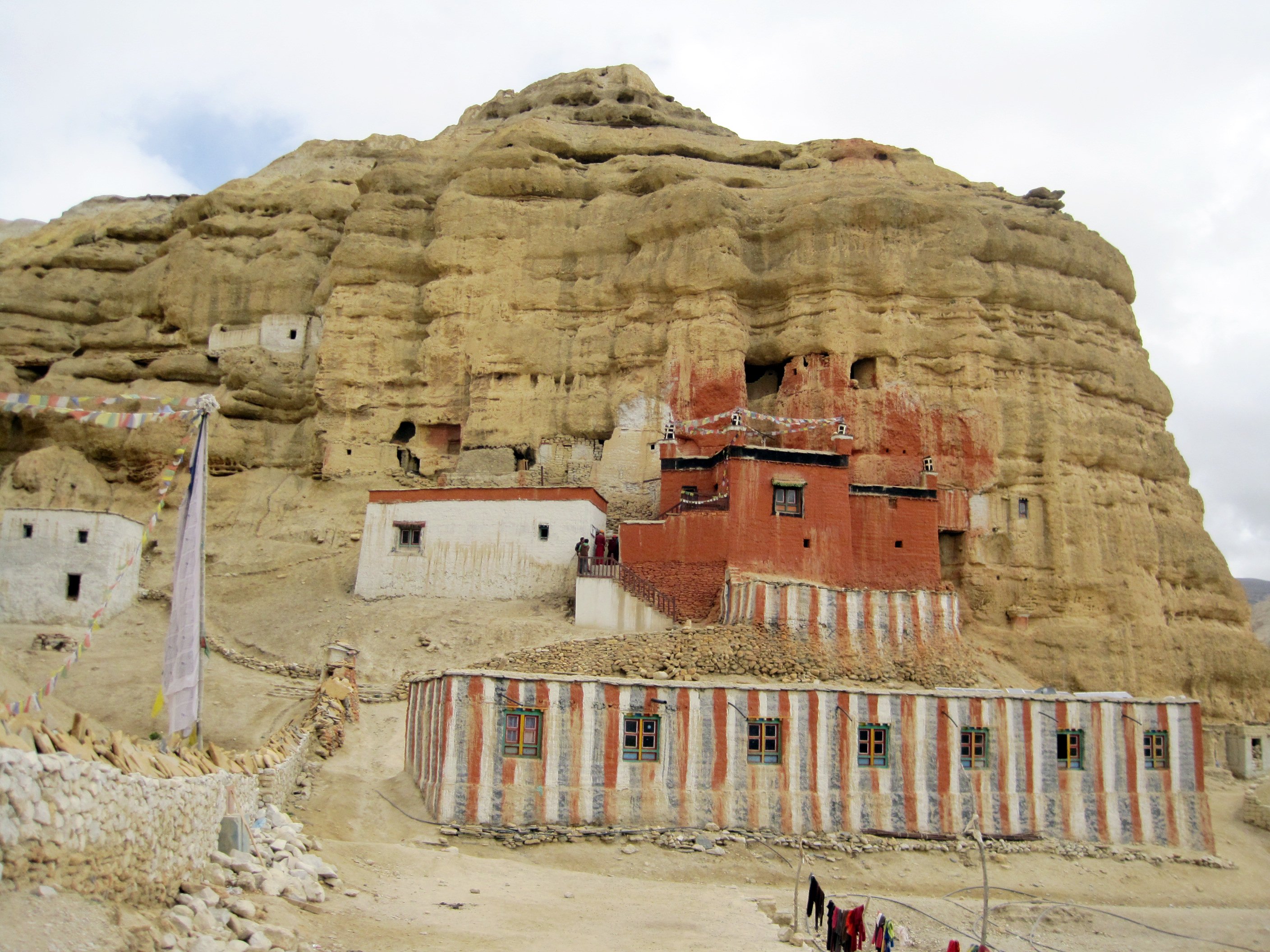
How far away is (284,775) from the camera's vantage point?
20.4 metres

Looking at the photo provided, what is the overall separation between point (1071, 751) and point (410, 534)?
796 inches

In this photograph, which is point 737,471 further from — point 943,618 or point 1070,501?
point 1070,501

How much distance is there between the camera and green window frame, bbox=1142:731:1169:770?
25297 millimetres

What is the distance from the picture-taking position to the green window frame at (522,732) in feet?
72.2

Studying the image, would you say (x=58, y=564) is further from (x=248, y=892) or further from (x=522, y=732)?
(x=248, y=892)

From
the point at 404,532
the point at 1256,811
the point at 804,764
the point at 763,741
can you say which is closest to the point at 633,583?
the point at 404,532

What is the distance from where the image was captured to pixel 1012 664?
1425 inches

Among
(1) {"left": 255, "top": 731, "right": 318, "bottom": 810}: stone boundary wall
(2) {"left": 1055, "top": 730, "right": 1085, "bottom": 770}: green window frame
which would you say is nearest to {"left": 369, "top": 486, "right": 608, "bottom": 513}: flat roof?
(1) {"left": 255, "top": 731, "right": 318, "bottom": 810}: stone boundary wall

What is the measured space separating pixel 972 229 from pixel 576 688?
28.0m

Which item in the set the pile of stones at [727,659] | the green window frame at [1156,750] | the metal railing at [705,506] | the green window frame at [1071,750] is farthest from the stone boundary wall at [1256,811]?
the metal railing at [705,506]

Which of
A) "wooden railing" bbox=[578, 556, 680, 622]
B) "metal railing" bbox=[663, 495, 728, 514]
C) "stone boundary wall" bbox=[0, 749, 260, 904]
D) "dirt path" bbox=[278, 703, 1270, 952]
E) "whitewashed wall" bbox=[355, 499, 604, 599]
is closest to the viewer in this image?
"stone boundary wall" bbox=[0, 749, 260, 904]

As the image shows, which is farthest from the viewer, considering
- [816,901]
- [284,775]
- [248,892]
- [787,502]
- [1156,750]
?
[787,502]

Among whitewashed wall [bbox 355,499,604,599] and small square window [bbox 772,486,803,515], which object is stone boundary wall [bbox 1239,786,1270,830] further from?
whitewashed wall [bbox 355,499,604,599]

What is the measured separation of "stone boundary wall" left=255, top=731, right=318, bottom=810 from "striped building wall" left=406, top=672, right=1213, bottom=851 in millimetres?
2158
